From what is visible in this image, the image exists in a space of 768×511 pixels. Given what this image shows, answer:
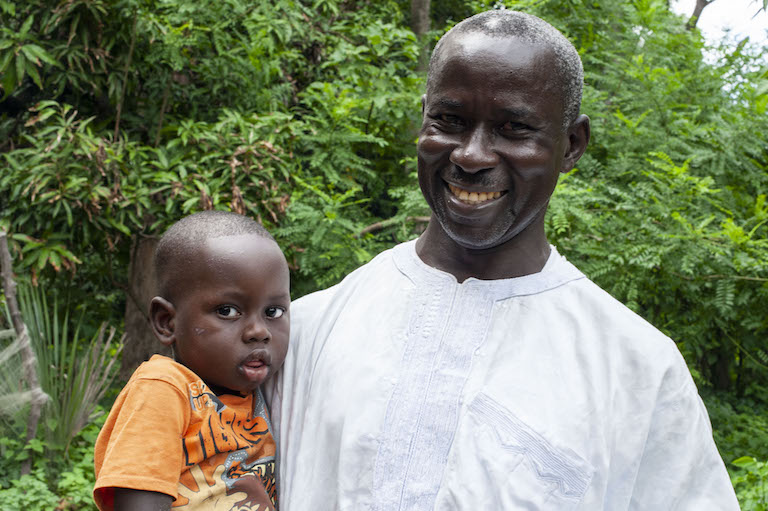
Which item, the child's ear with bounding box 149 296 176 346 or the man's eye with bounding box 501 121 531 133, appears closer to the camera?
the man's eye with bounding box 501 121 531 133

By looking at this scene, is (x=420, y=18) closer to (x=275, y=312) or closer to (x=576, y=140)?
(x=576, y=140)

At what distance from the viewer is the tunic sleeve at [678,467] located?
1508mm

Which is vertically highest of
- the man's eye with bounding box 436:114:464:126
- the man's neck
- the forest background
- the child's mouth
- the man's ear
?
the man's eye with bounding box 436:114:464:126

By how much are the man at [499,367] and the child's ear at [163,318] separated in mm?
323

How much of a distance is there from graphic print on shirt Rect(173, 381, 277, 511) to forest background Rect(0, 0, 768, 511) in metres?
2.21

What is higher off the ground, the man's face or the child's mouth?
the man's face

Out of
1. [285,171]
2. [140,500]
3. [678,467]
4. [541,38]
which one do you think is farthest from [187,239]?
[285,171]

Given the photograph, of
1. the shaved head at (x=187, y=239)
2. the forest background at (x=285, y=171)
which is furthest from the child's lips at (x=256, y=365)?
the forest background at (x=285, y=171)

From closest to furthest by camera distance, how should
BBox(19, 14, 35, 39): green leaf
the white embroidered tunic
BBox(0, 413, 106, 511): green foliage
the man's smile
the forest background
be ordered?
the white embroidered tunic → the man's smile → BBox(0, 413, 106, 511): green foliage → the forest background → BBox(19, 14, 35, 39): green leaf

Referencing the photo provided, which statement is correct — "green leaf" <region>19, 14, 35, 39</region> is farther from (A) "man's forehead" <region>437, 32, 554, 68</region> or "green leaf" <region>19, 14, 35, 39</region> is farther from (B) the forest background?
(A) "man's forehead" <region>437, 32, 554, 68</region>

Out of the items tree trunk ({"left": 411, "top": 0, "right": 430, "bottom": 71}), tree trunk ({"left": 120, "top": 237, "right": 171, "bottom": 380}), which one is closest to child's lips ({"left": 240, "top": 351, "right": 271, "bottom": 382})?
tree trunk ({"left": 120, "top": 237, "right": 171, "bottom": 380})

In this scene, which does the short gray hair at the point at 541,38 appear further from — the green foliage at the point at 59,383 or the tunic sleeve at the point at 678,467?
the green foliage at the point at 59,383

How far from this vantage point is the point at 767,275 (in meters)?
3.98

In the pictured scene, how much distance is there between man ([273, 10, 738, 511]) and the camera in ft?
4.90
